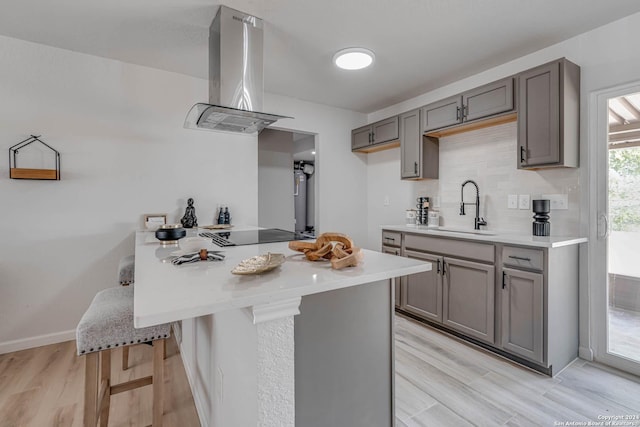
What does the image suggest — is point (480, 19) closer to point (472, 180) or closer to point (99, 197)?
point (472, 180)

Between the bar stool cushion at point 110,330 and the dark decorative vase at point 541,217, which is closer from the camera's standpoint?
the bar stool cushion at point 110,330

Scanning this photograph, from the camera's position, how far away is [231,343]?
3.58 feet

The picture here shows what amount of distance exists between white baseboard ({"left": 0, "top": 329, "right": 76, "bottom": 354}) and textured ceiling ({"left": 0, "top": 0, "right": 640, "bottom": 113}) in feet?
7.94

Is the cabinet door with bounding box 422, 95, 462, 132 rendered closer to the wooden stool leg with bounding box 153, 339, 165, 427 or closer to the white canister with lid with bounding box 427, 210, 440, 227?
the white canister with lid with bounding box 427, 210, 440, 227

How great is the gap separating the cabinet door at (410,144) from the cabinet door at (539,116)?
100cm

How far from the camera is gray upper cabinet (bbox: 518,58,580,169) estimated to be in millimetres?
2172

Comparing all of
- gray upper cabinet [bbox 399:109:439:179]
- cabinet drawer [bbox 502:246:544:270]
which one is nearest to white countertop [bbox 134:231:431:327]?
cabinet drawer [bbox 502:246:544:270]

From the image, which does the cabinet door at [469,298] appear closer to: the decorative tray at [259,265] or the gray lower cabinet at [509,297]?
the gray lower cabinet at [509,297]

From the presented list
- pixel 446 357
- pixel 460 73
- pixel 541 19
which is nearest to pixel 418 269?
pixel 446 357

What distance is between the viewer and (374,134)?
12.7 feet

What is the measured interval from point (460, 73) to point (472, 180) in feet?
3.49

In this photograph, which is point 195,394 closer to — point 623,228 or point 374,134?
point 623,228

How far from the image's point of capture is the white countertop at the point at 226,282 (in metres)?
0.72

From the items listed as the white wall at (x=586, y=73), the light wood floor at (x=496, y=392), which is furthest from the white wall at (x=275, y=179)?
the white wall at (x=586, y=73)
